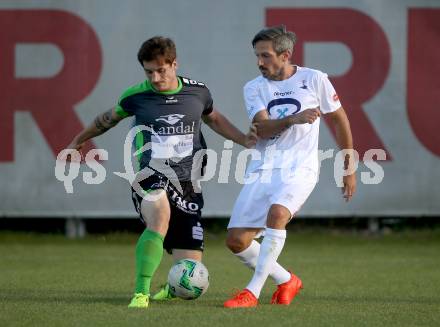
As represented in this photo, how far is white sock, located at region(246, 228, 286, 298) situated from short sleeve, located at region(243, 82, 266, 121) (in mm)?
841

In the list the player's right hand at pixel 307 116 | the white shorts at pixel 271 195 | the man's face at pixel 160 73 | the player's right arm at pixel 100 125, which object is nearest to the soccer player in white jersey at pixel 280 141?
the white shorts at pixel 271 195

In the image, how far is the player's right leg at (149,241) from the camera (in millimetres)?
7105

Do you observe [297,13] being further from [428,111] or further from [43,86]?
[43,86]

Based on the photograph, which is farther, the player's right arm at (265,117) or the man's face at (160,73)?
the man's face at (160,73)

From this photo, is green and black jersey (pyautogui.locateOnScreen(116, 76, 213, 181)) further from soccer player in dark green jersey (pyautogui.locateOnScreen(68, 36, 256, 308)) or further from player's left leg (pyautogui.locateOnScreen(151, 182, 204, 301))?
player's left leg (pyautogui.locateOnScreen(151, 182, 204, 301))

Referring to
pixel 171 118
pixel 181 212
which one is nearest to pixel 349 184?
pixel 181 212

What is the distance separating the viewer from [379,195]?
44.1ft

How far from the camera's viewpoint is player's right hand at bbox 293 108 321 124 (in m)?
7.04

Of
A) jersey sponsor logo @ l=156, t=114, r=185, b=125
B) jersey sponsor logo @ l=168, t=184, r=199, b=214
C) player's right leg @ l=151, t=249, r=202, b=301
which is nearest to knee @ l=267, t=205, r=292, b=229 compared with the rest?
jersey sponsor logo @ l=168, t=184, r=199, b=214

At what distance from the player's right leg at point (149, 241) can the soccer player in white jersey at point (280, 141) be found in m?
0.54

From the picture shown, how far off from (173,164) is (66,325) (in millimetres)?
1720

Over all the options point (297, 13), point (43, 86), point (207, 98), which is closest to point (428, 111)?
point (297, 13)

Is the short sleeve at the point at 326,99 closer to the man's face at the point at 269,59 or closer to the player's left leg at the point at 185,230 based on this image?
the man's face at the point at 269,59

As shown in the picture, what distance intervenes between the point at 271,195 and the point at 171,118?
0.88 meters
